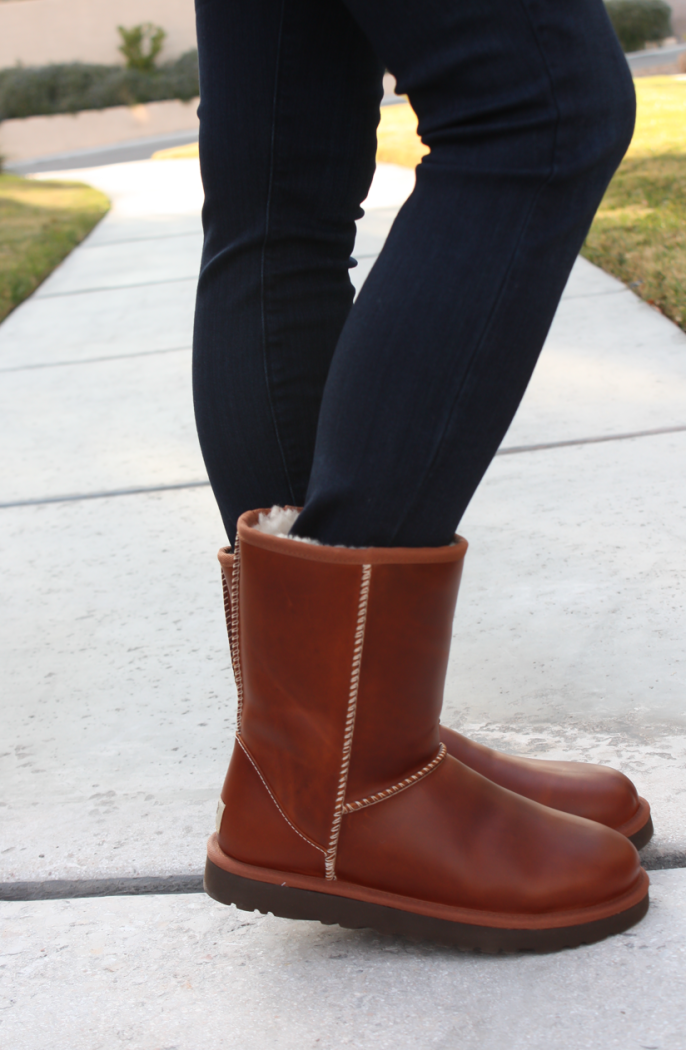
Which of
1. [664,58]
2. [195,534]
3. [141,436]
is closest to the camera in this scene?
[195,534]

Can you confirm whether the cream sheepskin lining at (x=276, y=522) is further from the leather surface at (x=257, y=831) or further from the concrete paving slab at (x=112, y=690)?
the concrete paving slab at (x=112, y=690)

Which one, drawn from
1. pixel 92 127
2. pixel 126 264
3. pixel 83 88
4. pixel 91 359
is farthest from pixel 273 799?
pixel 83 88

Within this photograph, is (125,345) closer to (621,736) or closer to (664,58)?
(621,736)

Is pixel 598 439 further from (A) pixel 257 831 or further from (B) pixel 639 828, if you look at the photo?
(A) pixel 257 831

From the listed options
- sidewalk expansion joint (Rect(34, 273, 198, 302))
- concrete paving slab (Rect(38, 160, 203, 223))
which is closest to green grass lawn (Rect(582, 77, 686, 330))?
sidewalk expansion joint (Rect(34, 273, 198, 302))

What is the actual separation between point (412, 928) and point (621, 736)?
1.25 feet

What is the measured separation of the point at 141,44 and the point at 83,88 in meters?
2.05

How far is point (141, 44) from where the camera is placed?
2431 centimetres

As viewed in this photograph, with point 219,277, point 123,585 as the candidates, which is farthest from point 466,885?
point 123,585

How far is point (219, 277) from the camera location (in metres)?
0.89

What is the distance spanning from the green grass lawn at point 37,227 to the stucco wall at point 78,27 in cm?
1811

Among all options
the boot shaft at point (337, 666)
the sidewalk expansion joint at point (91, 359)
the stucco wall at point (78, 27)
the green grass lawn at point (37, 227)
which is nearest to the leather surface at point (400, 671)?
the boot shaft at point (337, 666)

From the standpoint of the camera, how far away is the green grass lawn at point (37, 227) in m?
4.29

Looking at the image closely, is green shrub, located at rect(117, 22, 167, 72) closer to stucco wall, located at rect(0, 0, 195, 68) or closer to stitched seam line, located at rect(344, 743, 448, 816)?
stucco wall, located at rect(0, 0, 195, 68)
